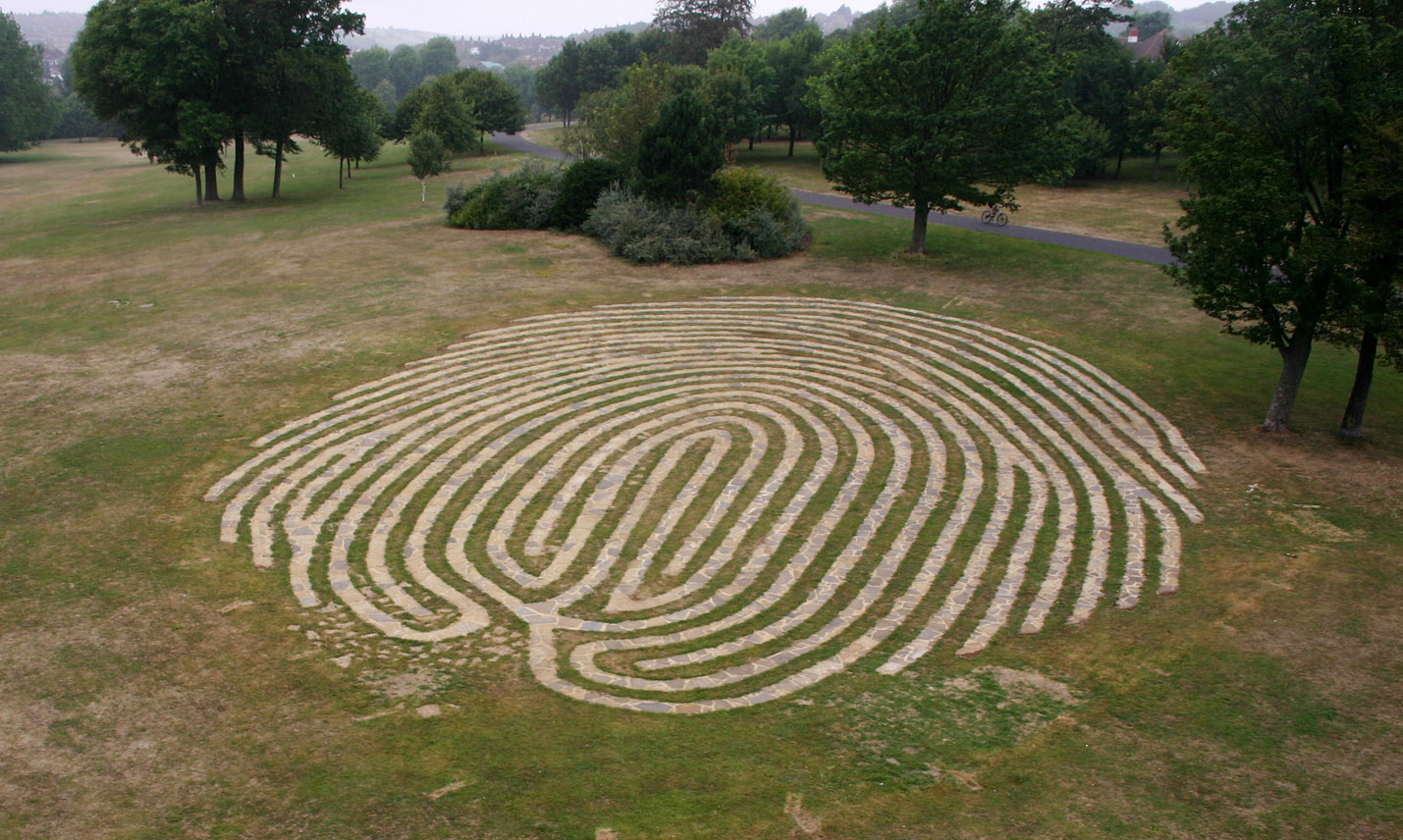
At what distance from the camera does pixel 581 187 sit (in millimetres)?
42625

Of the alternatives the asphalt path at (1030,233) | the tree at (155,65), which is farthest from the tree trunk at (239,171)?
the asphalt path at (1030,233)

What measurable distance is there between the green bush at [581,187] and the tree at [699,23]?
193 ft

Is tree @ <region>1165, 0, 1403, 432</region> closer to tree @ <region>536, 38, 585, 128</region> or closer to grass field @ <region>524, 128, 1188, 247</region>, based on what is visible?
grass field @ <region>524, 128, 1188, 247</region>

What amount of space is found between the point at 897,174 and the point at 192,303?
24.8 meters

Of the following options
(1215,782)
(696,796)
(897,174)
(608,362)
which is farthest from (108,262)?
(1215,782)

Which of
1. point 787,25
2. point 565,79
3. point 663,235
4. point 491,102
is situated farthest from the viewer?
point 787,25

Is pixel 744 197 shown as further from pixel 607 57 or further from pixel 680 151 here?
pixel 607 57

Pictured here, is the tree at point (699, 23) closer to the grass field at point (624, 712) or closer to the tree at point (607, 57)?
the tree at point (607, 57)

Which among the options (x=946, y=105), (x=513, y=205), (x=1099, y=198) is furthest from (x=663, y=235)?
(x=1099, y=198)

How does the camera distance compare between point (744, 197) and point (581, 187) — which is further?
point (581, 187)

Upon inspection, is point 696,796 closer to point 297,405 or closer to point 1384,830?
point 1384,830

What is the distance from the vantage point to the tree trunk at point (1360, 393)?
19.4 metres

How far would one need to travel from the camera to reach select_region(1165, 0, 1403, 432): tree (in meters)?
17.7

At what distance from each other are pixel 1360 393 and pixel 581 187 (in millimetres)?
31492
